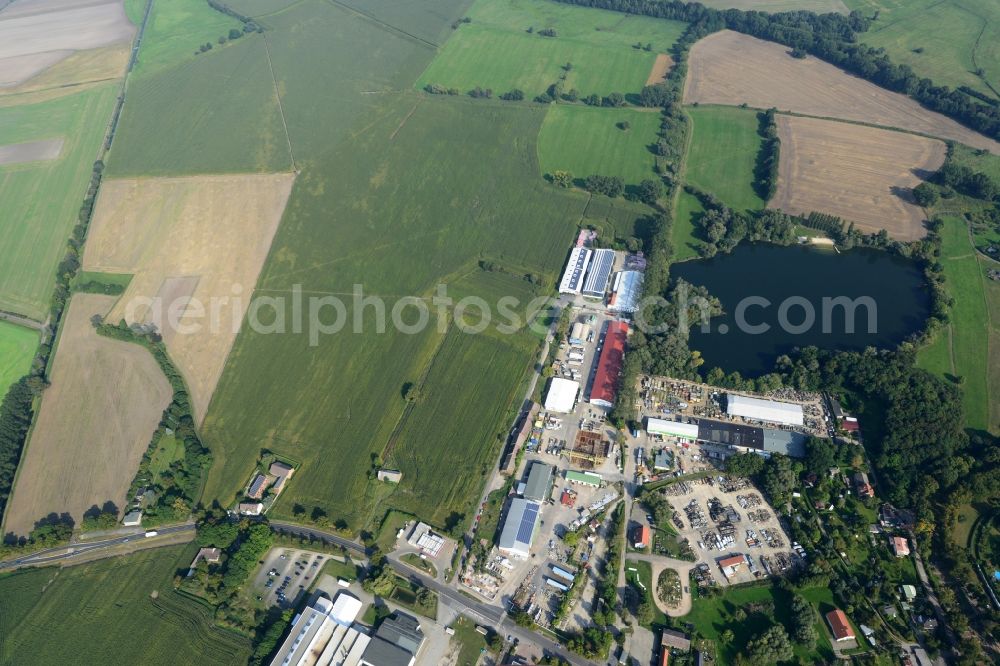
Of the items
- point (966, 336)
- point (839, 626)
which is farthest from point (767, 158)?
point (839, 626)

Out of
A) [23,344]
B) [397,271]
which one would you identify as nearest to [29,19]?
[23,344]

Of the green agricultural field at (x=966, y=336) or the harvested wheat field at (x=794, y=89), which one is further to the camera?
the harvested wheat field at (x=794, y=89)

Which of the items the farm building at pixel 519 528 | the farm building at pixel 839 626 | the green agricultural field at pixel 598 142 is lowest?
the farm building at pixel 519 528

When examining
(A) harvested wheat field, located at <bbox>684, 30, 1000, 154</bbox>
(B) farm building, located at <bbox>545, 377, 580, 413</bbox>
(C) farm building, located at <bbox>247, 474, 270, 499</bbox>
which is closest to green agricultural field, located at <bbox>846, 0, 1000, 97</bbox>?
(A) harvested wheat field, located at <bbox>684, 30, 1000, 154</bbox>

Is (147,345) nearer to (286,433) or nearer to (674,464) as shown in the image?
(286,433)

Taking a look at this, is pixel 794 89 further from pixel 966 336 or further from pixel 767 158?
pixel 966 336

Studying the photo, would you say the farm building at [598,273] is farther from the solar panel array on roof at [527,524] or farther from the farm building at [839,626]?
the farm building at [839,626]

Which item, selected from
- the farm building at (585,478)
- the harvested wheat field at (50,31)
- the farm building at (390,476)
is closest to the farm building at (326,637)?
the farm building at (390,476)

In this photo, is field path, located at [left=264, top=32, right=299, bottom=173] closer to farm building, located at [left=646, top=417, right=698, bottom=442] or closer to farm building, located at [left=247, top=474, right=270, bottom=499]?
farm building, located at [left=247, top=474, right=270, bottom=499]
